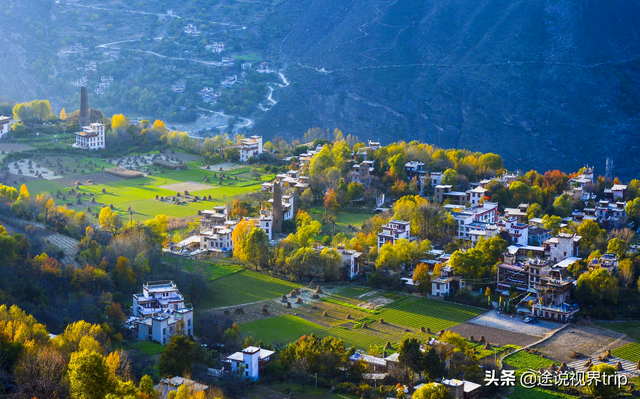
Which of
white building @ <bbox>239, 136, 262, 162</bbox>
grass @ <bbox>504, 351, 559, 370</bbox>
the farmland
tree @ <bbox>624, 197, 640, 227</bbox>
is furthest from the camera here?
white building @ <bbox>239, 136, 262, 162</bbox>

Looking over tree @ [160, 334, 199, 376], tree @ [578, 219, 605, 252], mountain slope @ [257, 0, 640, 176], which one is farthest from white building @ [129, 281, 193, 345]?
mountain slope @ [257, 0, 640, 176]

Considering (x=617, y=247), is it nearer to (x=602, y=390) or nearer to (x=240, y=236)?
(x=602, y=390)

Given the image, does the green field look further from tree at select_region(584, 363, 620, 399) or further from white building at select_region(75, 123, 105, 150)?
tree at select_region(584, 363, 620, 399)

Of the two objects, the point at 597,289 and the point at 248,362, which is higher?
the point at 597,289

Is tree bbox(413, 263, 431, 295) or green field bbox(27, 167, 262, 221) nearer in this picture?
tree bbox(413, 263, 431, 295)

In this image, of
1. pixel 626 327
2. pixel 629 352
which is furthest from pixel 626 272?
pixel 629 352

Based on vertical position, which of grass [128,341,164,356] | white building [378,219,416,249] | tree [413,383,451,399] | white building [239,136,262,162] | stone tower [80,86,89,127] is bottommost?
grass [128,341,164,356]

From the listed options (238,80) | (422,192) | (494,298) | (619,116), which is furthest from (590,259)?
(238,80)
